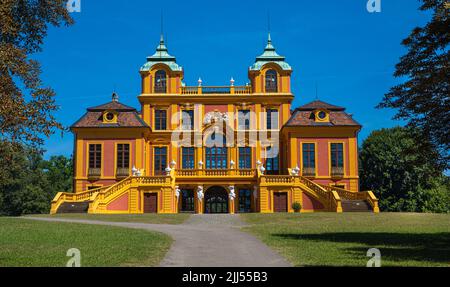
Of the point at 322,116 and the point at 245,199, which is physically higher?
the point at 322,116

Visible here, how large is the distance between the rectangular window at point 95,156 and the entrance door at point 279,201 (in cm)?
1552

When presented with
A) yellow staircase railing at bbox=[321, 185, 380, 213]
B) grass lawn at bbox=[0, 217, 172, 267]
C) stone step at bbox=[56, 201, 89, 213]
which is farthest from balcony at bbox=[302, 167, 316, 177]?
grass lawn at bbox=[0, 217, 172, 267]

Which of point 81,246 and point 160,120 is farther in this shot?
point 160,120

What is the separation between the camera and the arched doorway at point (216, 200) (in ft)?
158

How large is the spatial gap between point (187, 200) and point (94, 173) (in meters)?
8.36

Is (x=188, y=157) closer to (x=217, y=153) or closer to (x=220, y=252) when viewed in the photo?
(x=217, y=153)

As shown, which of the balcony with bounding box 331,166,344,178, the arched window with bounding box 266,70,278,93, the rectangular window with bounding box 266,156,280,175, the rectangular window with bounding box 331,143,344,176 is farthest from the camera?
the arched window with bounding box 266,70,278,93

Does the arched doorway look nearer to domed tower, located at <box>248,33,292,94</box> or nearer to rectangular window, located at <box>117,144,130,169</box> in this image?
rectangular window, located at <box>117,144,130,169</box>

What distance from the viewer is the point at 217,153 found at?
168ft

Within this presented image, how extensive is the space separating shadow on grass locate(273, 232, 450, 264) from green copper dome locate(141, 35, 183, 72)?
110 ft

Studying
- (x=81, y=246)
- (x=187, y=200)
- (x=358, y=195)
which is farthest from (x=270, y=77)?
(x=81, y=246)

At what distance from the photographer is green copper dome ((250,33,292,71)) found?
170 ft
